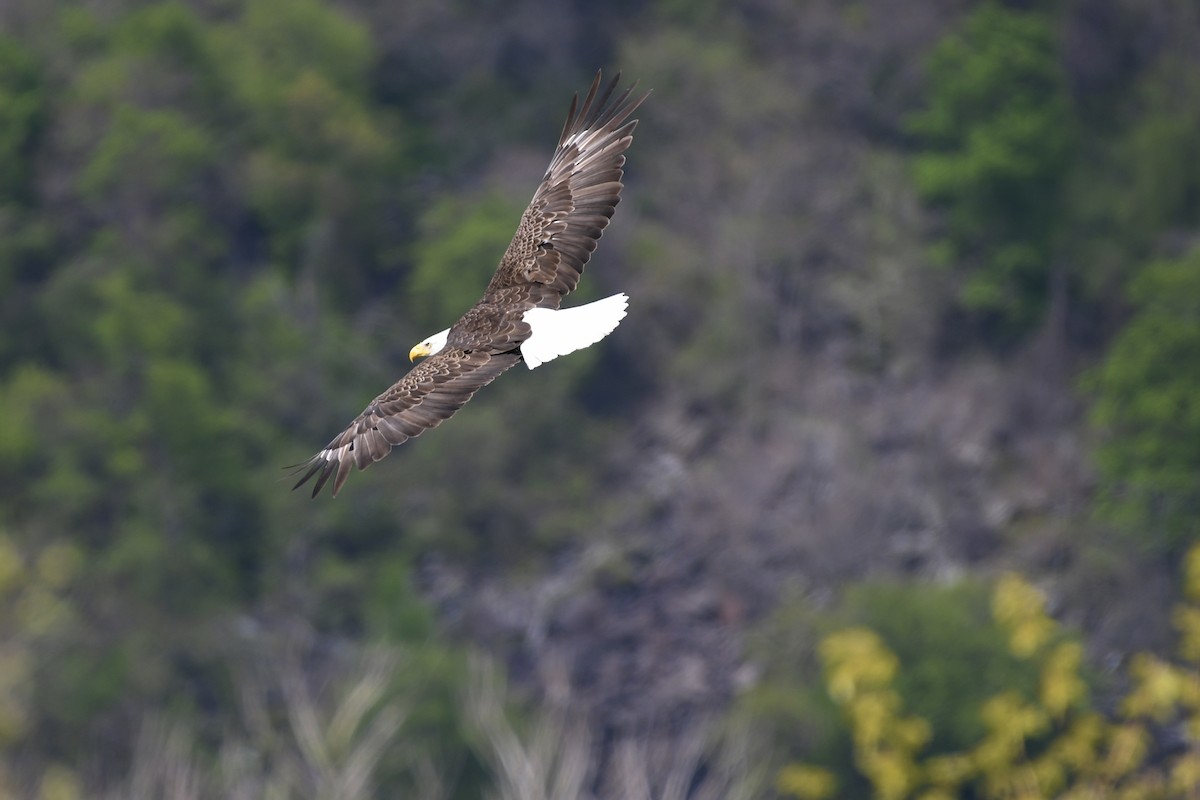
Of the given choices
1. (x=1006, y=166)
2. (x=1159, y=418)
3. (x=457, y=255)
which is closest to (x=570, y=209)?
(x=1159, y=418)

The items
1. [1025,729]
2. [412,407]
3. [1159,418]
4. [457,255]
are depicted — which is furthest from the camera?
[457,255]

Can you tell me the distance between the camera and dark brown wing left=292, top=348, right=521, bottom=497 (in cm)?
1419

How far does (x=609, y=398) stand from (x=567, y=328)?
96.4 ft

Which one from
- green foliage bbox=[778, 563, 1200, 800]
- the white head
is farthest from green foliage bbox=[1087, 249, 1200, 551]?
the white head

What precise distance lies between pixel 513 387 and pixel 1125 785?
46.8ft

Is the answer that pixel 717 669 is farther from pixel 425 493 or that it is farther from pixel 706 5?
pixel 706 5

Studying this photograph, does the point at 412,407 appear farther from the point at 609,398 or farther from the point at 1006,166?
the point at 609,398

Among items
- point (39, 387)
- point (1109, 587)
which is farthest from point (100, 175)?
point (1109, 587)

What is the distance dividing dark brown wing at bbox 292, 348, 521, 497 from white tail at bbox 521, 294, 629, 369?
0.18m

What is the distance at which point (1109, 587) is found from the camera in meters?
36.9

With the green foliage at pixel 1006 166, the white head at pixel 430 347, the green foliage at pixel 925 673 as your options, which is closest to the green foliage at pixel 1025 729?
the green foliage at pixel 925 673

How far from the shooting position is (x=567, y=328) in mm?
14523

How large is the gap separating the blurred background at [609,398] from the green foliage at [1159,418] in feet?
0.23

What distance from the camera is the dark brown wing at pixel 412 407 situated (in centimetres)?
1419
